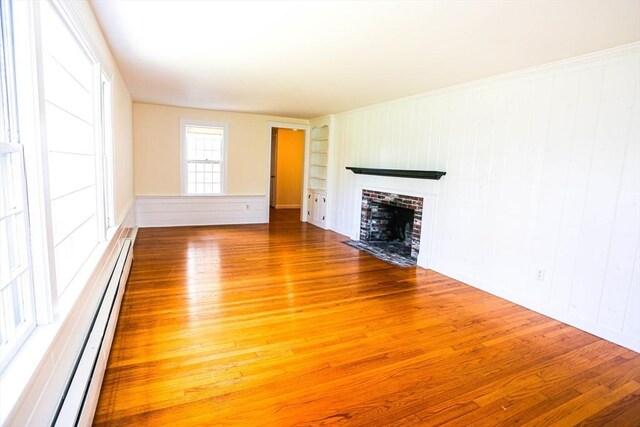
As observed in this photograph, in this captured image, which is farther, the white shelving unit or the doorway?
the doorway

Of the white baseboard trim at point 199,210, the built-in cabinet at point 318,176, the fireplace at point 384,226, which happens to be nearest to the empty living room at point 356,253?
the fireplace at point 384,226

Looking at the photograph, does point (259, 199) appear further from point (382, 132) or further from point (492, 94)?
point (492, 94)

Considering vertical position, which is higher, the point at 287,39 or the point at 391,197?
the point at 287,39

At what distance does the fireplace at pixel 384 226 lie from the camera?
5500 millimetres

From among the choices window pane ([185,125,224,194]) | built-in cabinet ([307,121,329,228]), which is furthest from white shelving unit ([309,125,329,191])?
window pane ([185,125,224,194])

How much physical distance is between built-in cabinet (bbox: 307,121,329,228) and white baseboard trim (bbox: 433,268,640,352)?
3.79 m

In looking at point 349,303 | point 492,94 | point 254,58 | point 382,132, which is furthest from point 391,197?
point 254,58

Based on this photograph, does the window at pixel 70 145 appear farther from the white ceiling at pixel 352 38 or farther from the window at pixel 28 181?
the white ceiling at pixel 352 38

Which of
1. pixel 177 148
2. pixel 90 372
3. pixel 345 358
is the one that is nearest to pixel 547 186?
pixel 345 358

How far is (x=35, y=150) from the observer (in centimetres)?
129

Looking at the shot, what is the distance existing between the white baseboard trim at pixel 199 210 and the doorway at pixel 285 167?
2.41m

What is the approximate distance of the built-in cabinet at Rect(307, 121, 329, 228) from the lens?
294 inches

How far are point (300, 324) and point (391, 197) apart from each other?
298 cm

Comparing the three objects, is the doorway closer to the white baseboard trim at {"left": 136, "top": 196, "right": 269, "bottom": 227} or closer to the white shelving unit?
the white shelving unit
